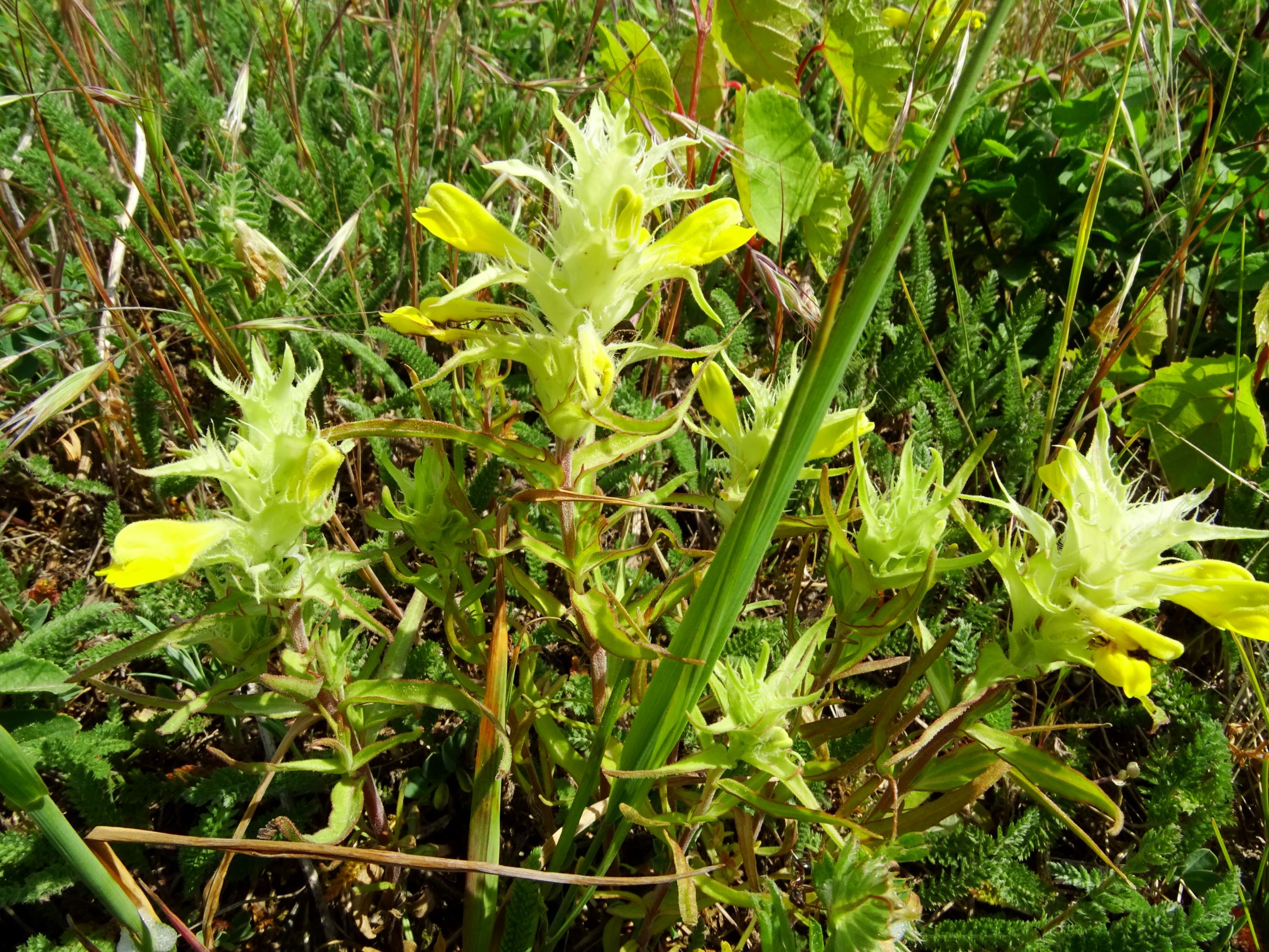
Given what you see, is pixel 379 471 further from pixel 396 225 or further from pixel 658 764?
pixel 658 764

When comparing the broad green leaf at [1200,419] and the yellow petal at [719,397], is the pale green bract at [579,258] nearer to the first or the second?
the yellow petal at [719,397]

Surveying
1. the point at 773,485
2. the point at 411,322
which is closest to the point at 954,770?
the point at 773,485

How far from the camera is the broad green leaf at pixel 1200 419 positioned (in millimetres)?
2141

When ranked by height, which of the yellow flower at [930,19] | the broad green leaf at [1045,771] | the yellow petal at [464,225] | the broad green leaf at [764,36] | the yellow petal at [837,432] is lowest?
the broad green leaf at [1045,771]

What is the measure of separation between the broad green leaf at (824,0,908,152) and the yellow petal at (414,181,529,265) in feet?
4.40

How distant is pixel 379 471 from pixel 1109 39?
2945 mm

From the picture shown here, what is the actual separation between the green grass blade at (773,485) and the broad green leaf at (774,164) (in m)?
1.10

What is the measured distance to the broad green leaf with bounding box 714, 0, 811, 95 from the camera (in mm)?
2092

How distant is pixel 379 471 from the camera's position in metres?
2.07

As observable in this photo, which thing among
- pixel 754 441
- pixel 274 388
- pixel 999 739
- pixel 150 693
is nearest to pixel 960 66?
pixel 754 441

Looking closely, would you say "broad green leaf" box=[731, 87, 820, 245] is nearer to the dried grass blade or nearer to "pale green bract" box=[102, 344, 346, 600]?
"pale green bract" box=[102, 344, 346, 600]

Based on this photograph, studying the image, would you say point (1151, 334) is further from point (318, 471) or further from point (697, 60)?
point (318, 471)

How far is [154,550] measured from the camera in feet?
3.33

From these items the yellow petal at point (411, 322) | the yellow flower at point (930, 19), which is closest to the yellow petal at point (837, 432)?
the yellow petal at point (411, 322)
